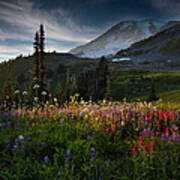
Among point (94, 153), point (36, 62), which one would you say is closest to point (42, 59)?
point (36, 62)

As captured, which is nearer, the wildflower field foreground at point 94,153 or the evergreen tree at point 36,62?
the wildflower field foreground at point 94,153

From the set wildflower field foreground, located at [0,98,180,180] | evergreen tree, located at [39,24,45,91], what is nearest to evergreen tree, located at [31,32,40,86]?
evergreen tree, located at [39,24,45,91]

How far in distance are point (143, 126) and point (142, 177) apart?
1.74 metres

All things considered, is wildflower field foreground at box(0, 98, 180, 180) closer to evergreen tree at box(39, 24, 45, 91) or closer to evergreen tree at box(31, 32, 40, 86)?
evergreen tree at box(39, 24, 45, 91)

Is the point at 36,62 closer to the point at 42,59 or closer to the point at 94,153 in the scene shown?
the point at 42,59

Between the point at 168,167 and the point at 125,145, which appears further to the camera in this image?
the point at 125,145

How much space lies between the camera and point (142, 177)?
231 cm

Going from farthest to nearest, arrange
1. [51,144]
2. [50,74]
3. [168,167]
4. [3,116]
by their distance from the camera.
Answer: [50,74]
[3,116]
[51,144]
[168,167]

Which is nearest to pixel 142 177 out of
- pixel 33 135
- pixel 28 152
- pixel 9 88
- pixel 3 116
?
pixel 28 152

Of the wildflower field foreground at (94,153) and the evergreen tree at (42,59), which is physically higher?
the evergreen tree at (42,59)

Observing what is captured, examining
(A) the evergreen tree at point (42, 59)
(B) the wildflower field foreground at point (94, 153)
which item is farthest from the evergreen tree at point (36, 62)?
(B) the wildflower field foreground at point (94, 153)

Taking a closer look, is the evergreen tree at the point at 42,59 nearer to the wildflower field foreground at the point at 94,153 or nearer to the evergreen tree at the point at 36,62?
the evergreen tree at the point at 36,62

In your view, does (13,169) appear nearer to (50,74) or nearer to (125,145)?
(125,145)

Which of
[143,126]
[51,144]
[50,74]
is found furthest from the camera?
[50,74]
